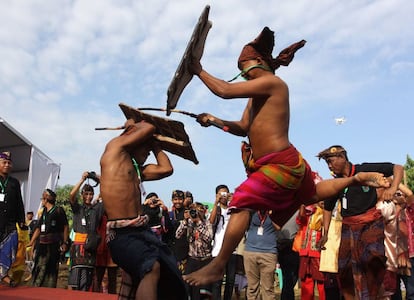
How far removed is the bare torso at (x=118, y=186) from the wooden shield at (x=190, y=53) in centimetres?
65

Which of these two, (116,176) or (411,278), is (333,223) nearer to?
(411,278)

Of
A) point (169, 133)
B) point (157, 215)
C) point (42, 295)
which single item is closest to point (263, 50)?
point (169, 133)

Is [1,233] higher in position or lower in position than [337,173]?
lower

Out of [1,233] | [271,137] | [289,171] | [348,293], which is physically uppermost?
[271,137]

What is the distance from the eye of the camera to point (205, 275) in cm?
293

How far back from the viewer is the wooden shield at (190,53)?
3.09 meters

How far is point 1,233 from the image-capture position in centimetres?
648

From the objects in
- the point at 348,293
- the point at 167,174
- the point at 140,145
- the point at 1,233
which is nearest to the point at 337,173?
the point at 348,293

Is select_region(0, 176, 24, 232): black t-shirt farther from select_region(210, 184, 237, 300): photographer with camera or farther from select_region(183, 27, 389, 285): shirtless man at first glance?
select_region(183, 27, 389, 285): shirtless man

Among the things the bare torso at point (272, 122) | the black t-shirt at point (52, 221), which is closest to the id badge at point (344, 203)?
the bare torso at point (272, 122)

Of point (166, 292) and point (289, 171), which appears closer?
point (289, 171)

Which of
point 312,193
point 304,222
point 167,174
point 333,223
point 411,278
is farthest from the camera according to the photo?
point 304,222

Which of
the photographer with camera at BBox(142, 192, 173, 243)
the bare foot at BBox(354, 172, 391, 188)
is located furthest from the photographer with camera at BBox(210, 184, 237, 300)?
the bare foot at BBox(354, 172, 391, 188)

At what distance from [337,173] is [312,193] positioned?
1519 millimetres
